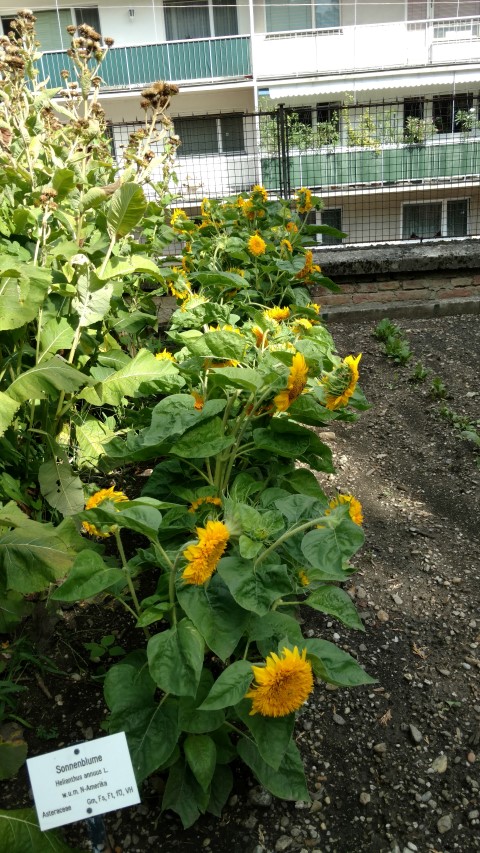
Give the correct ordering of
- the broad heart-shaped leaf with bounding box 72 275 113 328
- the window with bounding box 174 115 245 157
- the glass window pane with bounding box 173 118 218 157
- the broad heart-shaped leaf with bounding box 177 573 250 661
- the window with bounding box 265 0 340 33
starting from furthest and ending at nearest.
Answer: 1. the window with bounding box 265 0 340 33
2. the glass window pane with bounding box 173 118 218 157
3. the window with bounding box 174 115 245 157
4. the broad heart-shaped leaf with bounding box 72 275 113 328
5. the broad heart-shaped leaf with bounding box 177 573 250 661

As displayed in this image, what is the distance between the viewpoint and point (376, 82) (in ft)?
55.0

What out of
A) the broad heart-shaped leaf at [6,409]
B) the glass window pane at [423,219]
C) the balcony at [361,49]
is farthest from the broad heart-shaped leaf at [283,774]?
the balcony at [361,49]

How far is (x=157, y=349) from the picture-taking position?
13.1ft

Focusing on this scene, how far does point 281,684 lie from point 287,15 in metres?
19.9

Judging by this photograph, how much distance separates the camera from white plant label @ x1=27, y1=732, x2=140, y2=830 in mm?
1221

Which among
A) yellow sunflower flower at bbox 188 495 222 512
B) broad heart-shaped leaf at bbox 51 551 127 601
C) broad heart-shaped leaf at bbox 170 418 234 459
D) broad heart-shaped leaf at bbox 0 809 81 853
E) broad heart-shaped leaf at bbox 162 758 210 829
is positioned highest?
broad heart-shaped leaf at bbox 170 418 234 459

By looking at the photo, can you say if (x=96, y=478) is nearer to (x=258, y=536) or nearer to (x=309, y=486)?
(x=309, y=486)

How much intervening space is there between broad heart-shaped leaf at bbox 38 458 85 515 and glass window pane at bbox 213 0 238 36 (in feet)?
60.9

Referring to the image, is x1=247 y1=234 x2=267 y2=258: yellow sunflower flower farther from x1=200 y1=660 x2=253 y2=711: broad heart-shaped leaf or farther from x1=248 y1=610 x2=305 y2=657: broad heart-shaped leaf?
x1=200 y1=660 x2=253 y2=711: broad heart-shaped leaf

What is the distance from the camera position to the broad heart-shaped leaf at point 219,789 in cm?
160

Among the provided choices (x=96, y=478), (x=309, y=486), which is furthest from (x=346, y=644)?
(x=96, y=478)

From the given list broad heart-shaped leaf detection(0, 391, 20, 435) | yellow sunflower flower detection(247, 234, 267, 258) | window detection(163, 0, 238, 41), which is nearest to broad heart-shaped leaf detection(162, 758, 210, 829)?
broad heart-shaped leaf detection(0, 391, 20, 435)

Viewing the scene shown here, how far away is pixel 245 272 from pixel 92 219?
3.23 feet

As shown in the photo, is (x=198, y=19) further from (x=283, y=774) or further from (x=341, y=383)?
(x=283, y=774)
